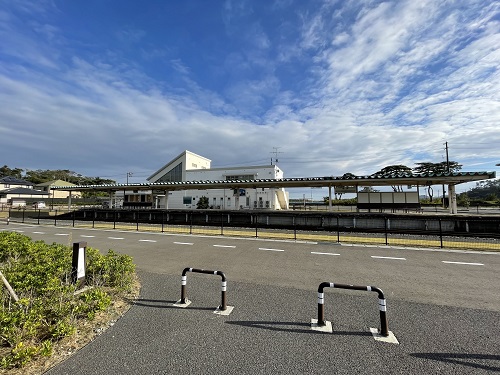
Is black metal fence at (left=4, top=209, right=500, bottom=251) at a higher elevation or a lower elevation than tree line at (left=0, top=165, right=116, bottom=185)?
lower

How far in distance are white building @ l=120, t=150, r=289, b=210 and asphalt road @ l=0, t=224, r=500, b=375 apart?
3154cm

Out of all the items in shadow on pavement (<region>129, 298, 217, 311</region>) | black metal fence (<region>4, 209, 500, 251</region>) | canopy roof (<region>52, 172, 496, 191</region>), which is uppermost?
canopy roof (<region>52, 172, 496, 191</region>)

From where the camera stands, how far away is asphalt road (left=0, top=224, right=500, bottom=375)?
318 centimetres

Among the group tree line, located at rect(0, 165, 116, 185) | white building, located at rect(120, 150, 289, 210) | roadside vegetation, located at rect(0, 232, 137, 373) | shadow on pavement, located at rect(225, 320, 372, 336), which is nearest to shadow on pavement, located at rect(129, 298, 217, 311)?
roadside vegetation, located at rect(0, 232, 137, 373)

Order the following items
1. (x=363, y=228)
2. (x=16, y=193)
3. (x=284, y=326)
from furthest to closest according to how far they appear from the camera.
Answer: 1. (x=16, y=193)
2. (x=363, y=228)
3. (x=284, y=326)

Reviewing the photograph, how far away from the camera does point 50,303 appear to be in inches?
158

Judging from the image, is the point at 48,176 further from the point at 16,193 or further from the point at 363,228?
the point at 363,228

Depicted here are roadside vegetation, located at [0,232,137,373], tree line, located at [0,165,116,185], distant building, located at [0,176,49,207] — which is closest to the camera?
roadside vegetation, located at [0,232,137,373]

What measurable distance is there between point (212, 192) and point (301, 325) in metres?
39.9

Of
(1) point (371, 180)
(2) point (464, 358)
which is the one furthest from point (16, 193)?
(2) point (464, 358)

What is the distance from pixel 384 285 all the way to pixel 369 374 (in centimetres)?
417

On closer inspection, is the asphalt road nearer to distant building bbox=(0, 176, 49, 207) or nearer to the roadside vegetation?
the roadside vegetation

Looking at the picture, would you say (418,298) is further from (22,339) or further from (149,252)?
(149,252)

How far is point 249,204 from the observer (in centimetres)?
4069
